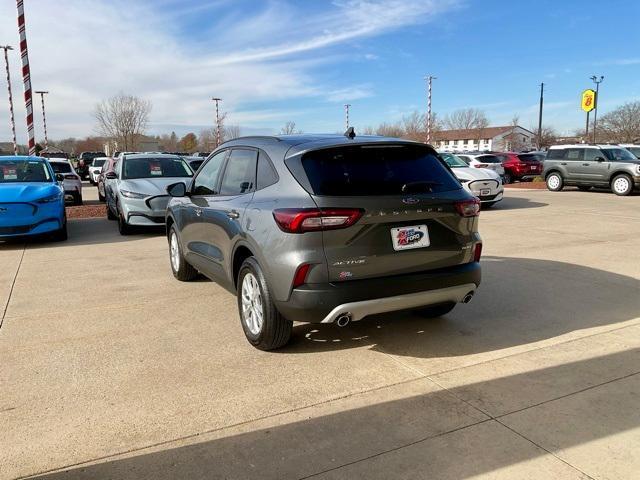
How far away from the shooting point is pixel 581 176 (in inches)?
760

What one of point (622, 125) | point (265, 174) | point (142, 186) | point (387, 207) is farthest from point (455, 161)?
point (622, 125)

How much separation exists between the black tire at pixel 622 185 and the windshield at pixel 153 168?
48.5 ft

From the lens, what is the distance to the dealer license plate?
3.72 meters

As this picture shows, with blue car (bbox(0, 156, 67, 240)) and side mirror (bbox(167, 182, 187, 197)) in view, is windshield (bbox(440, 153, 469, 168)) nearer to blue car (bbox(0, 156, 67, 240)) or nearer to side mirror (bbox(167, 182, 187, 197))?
blue car (bbox(0, 156, 67, 240))

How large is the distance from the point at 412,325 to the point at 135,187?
293 inches

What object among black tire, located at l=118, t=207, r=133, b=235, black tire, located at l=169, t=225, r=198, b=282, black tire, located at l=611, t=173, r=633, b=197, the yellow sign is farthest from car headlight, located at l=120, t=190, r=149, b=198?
the yellow sign

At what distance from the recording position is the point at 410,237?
3.79 meters

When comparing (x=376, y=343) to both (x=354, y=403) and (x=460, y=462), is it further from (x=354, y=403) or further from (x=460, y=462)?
(x=460, y=462)

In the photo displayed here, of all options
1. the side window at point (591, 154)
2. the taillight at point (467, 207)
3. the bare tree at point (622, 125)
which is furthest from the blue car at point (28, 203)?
the bare tree at point (622, 125)

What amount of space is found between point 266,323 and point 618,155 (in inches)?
747

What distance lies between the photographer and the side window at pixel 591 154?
18.7 metres

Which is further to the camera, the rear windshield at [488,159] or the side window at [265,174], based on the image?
the rear windshield at [488,159]

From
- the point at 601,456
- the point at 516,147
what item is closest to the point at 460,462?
the point at 601,456

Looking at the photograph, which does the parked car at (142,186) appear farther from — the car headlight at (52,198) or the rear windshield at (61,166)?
the rear windshield at (61,166)
